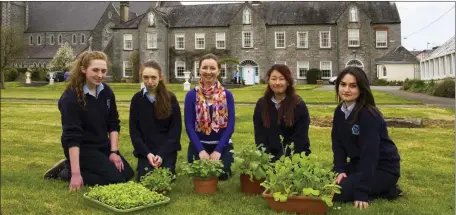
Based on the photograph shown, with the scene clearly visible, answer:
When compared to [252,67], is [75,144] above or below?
below

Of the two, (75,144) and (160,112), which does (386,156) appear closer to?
(160,112)

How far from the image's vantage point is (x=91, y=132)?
5574 mm

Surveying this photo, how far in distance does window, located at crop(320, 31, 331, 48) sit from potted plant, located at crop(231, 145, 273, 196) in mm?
43712

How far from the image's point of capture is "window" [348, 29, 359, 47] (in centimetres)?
4638

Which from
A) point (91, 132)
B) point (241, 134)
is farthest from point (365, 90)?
point (241, 134)

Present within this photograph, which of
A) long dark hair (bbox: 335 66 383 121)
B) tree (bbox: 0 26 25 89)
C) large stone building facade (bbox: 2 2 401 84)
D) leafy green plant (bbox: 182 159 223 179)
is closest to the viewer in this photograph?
long dark hair (bbox: 335 66 383 121)

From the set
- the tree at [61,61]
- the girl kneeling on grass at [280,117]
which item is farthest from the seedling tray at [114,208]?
the tree at [61,61]

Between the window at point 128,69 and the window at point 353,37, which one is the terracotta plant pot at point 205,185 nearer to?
the window at point 353,37

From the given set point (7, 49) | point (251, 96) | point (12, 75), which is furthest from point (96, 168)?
point (12, 75)

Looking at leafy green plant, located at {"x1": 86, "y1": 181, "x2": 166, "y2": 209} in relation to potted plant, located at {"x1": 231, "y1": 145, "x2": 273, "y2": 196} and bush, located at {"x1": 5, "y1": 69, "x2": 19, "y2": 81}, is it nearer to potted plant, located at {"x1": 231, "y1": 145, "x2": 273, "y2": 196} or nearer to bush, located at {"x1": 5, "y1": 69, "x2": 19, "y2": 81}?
potted plant, located at {"x1": 231, "y1": 145, "x2": 273, "y2": 196}

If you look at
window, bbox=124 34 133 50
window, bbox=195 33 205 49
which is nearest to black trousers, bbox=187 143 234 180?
window, bbox=195 33 205 49

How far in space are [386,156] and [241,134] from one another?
5174 mm

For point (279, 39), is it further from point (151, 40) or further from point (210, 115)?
point (210, 115)

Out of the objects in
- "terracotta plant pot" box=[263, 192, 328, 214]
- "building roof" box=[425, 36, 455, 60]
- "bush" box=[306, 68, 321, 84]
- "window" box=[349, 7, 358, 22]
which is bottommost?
"terracotta plant pot" box=[263, 192, 328, 214]
